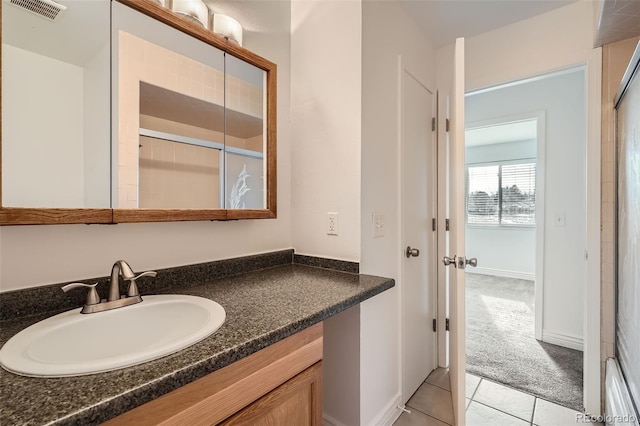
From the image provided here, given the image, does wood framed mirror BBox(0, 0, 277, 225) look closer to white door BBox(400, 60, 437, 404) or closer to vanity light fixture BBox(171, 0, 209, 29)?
vanity light fixture BBox(171, 0, 209, 29)

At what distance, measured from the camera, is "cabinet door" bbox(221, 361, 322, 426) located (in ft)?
2.34

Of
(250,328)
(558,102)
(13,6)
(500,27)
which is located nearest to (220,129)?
(13,6)

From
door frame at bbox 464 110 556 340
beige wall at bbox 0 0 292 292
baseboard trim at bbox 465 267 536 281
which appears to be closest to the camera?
beige wall at bbox 0 0 292 292

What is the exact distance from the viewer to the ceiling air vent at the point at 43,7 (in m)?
0.80

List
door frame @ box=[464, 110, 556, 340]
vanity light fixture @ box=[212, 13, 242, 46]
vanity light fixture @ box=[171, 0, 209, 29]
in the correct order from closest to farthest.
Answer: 1. vanity light fixture @ box=[171, 0, 209, 29]
2. vanity light fixture @ box=[212, 13, 242, 46]
3. door frame @ box=[464, 110, 556, 340]

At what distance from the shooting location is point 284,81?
159 centimetres

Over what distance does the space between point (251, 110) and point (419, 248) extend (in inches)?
54.4

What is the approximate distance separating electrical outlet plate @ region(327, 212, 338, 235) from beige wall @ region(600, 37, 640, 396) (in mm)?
1576

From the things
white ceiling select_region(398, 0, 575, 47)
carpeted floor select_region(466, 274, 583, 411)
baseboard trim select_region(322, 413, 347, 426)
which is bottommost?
carpeted floor select_region(466, 274, 583, 411)

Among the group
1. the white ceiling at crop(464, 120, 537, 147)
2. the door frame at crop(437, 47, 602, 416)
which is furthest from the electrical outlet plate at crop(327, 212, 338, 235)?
the white ceiling at crop(464, 120, 537, 147)

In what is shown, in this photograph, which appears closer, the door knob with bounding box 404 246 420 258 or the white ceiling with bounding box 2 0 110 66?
the white ceiling with bounding box 2 0 110 66

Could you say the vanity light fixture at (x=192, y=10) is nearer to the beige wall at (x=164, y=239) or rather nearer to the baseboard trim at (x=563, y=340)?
the beige wall at (x=164, y=239)

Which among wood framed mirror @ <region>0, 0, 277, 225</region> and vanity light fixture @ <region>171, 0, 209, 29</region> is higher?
vanity light fixture @ <region>171, 0, 209, 29</region>

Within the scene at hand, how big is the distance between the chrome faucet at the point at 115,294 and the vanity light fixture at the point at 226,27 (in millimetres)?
1065
